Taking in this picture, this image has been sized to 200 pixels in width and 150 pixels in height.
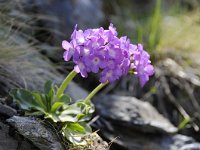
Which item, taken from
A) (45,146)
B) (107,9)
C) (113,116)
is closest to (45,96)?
(45,146)

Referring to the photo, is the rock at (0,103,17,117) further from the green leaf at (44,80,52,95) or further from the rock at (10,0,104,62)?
the rock at (10,0,104,62)

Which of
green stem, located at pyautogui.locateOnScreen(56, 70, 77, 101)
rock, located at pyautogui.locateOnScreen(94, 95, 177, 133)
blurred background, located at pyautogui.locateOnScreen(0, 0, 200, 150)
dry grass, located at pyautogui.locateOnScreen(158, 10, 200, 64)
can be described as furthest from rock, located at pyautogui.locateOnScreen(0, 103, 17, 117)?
dry grass, located at pyautogui.locateOnScreen(158, 10, 200, 64)

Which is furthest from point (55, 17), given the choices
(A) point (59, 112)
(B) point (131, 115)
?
(A) point (59, 112)

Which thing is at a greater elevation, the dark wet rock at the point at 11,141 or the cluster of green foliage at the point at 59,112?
the cluster of green foliage at the point at 59,112

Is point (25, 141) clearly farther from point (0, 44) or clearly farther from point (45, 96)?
point (0, 44)

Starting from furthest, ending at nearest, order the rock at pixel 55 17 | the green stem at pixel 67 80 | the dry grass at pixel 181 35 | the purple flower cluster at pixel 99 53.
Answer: the dry grass at pixel 181 35 < the rock at pixel 55 17 < the green stem at pixel 67 80 < the purple flower cluster at pixel 99 53

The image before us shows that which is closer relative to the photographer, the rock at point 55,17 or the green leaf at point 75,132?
the green leaf at point 75,132

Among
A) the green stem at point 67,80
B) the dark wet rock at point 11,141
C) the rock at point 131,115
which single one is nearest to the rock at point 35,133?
the dark wet rock at point 11,141

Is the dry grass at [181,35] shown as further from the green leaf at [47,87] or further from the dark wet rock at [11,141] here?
the dark wet rock at [11,141]
